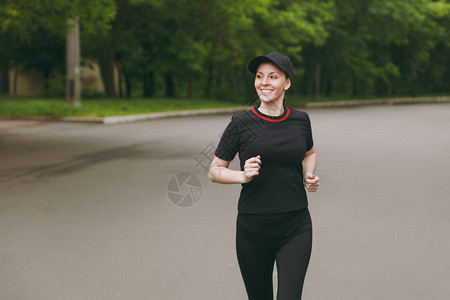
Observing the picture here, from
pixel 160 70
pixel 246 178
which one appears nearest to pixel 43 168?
pixel 246 178

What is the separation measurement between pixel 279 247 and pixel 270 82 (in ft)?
2.75


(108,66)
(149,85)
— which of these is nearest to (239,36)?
(108,66)

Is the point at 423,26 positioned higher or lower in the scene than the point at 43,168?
higher

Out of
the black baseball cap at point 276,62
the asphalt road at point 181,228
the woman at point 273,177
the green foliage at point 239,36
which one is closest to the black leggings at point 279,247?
the woman at point 273,177

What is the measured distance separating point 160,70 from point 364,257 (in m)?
35.5

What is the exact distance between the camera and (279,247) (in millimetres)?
3256

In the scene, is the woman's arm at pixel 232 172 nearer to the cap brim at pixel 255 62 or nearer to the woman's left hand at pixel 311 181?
the woman's left hand at pixel 311 181

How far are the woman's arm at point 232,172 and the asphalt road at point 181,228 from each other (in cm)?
23

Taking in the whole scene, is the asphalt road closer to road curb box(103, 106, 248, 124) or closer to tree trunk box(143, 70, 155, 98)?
road curb box(103, 106, 248, 124)

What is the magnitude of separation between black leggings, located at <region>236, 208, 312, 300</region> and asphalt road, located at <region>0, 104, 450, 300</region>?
1.60 feet

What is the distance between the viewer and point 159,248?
234 inches

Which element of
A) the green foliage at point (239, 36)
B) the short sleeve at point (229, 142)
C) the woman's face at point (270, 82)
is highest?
the green foliage at point (239, 36)

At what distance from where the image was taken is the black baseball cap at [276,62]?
3.10 meters

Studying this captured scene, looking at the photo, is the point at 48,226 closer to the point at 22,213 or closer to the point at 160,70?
the point at 22,213
